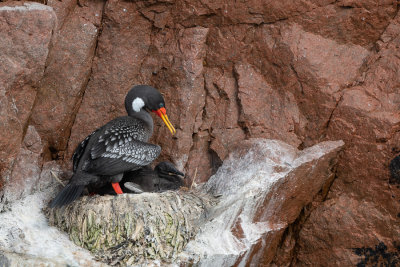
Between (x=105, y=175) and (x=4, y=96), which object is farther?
(x=105, y=175)

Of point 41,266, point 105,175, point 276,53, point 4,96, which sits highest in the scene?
point 276,53

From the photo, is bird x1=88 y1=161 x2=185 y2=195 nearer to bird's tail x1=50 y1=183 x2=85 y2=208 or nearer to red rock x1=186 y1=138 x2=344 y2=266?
red rock x1=186 y1=138 x2=344 y2=266

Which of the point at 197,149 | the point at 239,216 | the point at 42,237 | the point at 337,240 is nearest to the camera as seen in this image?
the point at 42,237

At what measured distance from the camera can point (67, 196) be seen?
17.0 ft

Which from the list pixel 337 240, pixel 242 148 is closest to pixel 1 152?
pixel 242 148

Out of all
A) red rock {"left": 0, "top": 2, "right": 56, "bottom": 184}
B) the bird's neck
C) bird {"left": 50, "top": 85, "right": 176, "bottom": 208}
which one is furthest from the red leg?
red rock {"left": 0, "top": 2, "right": 56, "bottom": 184}

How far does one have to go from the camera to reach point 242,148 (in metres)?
5.92

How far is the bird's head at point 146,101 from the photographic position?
596 cm

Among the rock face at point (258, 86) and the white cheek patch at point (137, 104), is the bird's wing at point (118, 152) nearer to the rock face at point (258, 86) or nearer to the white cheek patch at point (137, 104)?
the white cheek patch at point (137, 104)

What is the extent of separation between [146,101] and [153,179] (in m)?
0.82

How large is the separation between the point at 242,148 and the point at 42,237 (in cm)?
209

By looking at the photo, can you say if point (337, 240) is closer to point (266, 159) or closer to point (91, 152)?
point (266, 159)

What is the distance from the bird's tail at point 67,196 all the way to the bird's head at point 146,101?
1124 millimetres

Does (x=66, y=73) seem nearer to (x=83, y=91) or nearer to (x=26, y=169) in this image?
(x=83, y=91)
